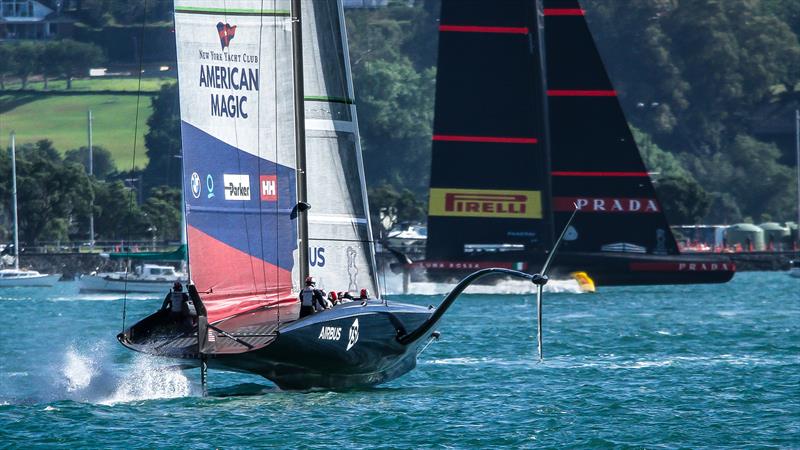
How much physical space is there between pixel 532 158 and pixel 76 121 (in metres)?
93.1

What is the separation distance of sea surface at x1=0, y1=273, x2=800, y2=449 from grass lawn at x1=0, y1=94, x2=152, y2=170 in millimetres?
94977

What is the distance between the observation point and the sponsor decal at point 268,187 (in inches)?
923

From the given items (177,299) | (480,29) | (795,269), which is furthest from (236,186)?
(795,269)

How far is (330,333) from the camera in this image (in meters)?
22.2

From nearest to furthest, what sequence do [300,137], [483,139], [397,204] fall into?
1. [300,137]
2. [483,139]
3. [397,204]

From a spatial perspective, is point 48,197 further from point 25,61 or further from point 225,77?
point 225,77

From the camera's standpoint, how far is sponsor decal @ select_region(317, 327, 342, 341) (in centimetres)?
2209

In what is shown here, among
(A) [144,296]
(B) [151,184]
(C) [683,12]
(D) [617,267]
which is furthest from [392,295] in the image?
(C) [683,12]

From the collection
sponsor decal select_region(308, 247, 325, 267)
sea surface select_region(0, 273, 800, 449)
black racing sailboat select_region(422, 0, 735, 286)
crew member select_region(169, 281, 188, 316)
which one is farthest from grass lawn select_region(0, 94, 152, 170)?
crew member select_region(169, 281, 188, 316)

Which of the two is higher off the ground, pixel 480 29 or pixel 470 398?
pixel 480 29

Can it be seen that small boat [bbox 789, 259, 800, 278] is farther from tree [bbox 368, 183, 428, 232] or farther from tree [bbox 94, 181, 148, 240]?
tree [bbox 94, 181, 148, 240]

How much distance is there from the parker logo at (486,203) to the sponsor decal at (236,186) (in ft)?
98.1

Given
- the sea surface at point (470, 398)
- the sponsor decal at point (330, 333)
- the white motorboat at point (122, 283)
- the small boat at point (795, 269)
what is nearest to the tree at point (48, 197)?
the white motorboat at point (122, 283)

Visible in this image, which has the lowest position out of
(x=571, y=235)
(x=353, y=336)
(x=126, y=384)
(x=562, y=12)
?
(x=126, y=384)
